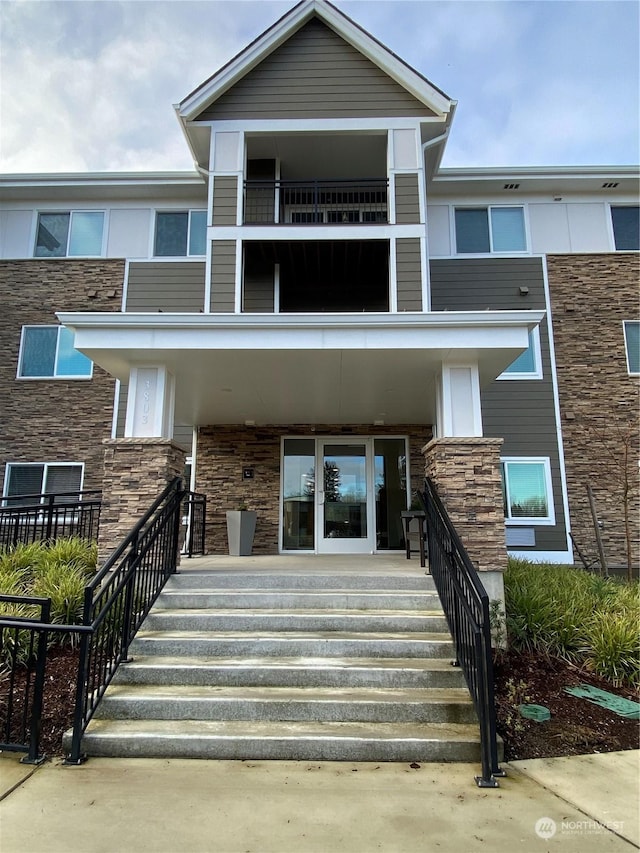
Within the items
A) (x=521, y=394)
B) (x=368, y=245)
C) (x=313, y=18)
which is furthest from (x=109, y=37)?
(x=521, y=394)

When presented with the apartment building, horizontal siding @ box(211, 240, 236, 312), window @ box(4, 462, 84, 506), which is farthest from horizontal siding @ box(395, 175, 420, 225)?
window @ box(4, 462, 84, 506)

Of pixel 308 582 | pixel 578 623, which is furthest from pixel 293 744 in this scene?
pixel 578 623

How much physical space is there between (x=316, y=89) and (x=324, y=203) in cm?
203

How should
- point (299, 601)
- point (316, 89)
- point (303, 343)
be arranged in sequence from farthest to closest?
point (316, 89)
point (303, 343)
point (299, 601)

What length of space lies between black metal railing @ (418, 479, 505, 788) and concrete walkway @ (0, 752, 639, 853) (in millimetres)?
256

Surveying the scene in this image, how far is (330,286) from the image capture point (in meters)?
10.7

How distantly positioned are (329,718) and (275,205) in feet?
29.7

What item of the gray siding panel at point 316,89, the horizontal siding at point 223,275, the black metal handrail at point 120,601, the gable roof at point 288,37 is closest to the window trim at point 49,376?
the horizontal siding at point 223,275

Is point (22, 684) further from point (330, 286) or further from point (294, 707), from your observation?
point (330, 286)

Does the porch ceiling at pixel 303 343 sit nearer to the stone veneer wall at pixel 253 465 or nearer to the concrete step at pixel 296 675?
the stone veneer wall at pixel 253 465

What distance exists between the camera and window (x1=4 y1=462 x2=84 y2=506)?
1058cm

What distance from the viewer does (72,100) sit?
10.2 metres

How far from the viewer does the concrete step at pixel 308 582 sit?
5363 millimetres

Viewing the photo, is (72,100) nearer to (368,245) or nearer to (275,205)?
(275,205)
